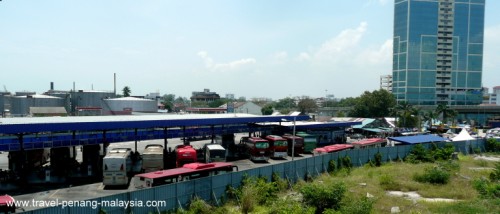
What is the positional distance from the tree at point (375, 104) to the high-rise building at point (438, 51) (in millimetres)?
49953

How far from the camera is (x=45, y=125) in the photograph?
26.0 m

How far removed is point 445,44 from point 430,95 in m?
22.3

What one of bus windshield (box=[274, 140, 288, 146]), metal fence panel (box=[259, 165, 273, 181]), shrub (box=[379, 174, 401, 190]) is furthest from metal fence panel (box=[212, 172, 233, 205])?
bus windshield (box=[274, 140, 288, 146])

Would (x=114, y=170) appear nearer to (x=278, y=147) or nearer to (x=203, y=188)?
(x=203, y=188)

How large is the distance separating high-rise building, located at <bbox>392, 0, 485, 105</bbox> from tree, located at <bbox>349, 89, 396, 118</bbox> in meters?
50.0

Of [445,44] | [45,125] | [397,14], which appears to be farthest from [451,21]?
[45,125]

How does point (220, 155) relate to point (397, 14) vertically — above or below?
below

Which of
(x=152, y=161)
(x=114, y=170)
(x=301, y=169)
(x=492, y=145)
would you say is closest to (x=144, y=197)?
(x=114, y=170)

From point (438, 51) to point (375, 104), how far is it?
69.6m

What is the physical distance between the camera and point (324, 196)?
2148 centimetres

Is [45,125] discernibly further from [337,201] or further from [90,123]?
[337,201]

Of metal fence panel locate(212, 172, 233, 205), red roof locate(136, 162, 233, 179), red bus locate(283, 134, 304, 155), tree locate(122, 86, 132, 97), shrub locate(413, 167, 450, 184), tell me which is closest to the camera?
metal fence panel locate(212, 172, 233, 205)

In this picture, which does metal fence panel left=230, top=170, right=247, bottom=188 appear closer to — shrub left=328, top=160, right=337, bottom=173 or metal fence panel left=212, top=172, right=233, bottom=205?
metal fence panel left=212, top=172, right=233, bottom=205

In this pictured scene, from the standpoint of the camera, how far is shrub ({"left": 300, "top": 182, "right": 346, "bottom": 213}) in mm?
21484
